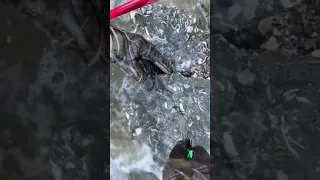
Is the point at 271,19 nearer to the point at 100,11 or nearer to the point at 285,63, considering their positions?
the point at 285,63

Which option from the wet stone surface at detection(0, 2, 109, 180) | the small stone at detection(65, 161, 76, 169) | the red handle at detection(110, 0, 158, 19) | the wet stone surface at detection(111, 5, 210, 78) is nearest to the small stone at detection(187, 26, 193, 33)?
the wet stone surface at detection(111, 5, 210, 78)

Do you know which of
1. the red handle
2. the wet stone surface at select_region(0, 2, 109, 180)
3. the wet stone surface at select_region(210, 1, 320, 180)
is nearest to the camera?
the wet stone surface at select_region(0, 2, 109, 180)

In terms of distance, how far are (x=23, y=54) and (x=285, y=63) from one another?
594 millimetres

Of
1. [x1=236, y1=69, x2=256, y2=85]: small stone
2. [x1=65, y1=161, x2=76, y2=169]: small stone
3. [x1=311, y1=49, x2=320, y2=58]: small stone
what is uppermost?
[x1=311, y1=49, x2=320, y2=58]: small stone

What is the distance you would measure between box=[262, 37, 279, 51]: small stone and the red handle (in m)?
0.45

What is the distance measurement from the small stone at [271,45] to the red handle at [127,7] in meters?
0.45

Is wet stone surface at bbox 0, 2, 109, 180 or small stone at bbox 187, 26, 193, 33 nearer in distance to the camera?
wet stone surface at bbox 0, 2, 109, 180

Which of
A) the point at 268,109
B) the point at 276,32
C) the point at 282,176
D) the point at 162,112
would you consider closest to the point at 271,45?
the point at 276,32

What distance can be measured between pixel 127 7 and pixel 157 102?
0.33 metres

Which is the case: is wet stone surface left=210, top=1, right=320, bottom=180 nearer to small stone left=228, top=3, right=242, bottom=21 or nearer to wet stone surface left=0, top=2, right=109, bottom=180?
small stone left=228, top=3, right=242, bottom=21

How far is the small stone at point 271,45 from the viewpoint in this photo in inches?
32.6

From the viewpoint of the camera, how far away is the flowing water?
3.65ft

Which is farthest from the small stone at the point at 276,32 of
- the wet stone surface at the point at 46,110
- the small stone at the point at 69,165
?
the small stone at the point at 69,165

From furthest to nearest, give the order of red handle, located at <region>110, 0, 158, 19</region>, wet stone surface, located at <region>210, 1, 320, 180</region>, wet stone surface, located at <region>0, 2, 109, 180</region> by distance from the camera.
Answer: red handle, located at <region>110, 0, 158, 19</region>, wet stone surface, located at <region>210, 1, 320, 180</region>, wet stone surface, located at <region>0, 2, 109, 180</region>
